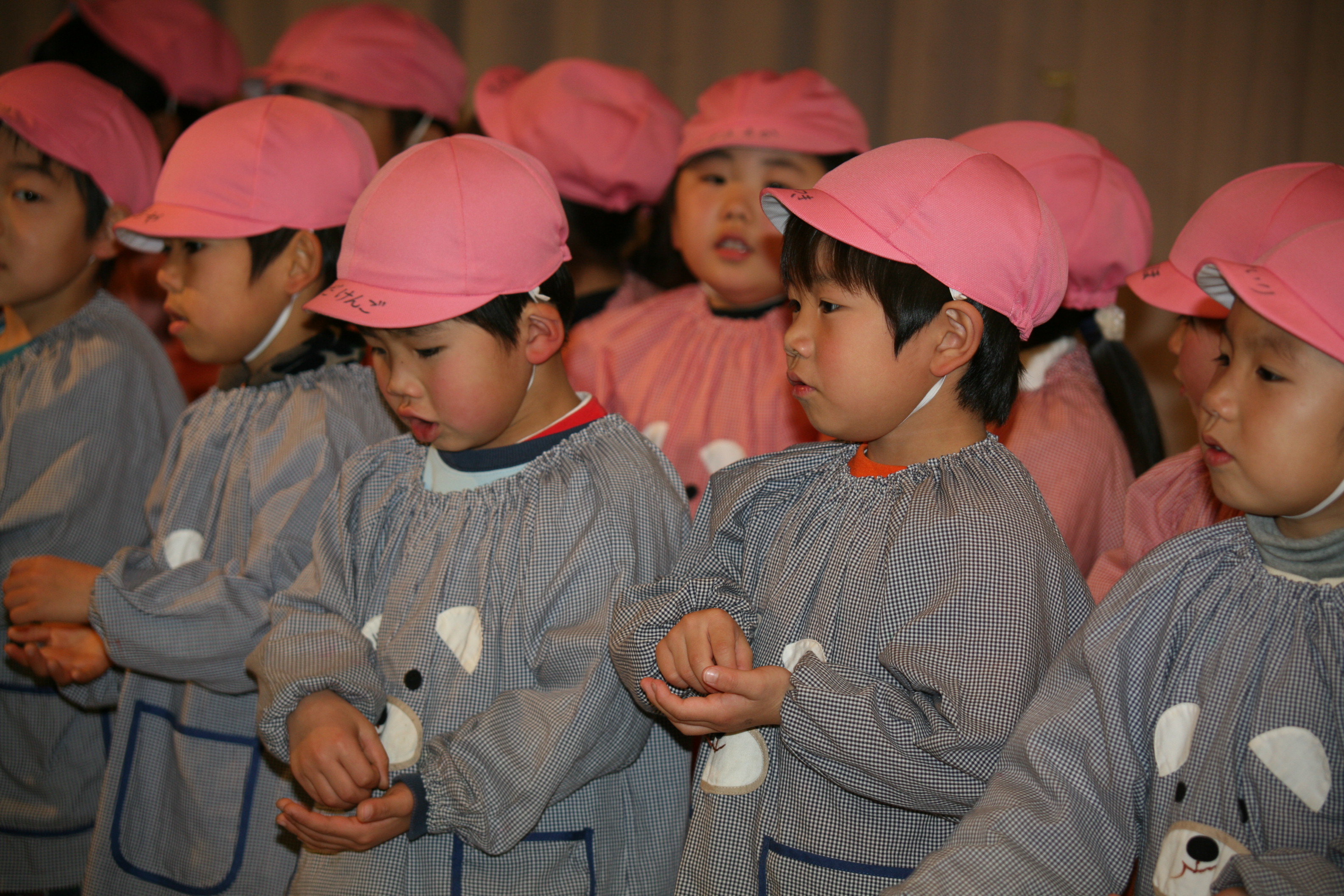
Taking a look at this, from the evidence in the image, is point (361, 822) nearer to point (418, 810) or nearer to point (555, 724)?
point (418, 810)

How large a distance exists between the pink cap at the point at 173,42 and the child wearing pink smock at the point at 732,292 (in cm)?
165

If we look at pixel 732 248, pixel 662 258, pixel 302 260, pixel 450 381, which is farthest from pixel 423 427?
pixel 662 258

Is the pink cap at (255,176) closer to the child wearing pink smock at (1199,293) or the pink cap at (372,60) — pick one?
the pink cap at (372,60)

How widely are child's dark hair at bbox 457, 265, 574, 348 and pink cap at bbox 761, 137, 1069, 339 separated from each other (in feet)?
1.37

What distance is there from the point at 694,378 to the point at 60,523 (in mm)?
1251

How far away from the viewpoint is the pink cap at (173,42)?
3.01 metres

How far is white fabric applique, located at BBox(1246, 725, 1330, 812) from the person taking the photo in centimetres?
106

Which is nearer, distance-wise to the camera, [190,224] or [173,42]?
[190,224]

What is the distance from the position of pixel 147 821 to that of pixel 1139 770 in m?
1.54

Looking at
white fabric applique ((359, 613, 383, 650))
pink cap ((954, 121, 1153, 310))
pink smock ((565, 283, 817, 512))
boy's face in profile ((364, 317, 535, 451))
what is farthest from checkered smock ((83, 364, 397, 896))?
pink cap ((954, 121, 1153, 310))

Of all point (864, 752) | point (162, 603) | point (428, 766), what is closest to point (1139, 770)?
point (864, 752)

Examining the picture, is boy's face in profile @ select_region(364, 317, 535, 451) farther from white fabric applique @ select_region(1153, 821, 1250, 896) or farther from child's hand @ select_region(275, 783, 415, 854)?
white fabric applique @ select_region(1153, 821, 1250, 896)

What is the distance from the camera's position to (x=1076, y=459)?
187 centimetres

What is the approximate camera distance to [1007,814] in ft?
3.73
